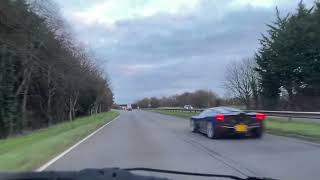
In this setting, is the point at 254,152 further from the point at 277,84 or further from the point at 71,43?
the point at 277,84

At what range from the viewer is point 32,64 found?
4819 cm

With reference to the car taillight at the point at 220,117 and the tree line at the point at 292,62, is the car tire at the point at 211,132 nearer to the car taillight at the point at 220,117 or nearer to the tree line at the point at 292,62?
the car taillight at the point at 220,117

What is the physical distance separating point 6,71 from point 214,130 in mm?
26201

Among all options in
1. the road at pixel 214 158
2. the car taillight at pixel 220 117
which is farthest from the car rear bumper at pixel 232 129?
the road at pixel 214 158

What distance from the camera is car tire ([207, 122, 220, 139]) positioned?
23.3 meters

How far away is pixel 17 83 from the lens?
51.4m

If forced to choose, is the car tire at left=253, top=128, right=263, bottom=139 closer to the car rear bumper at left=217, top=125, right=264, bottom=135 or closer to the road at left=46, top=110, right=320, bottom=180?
the car rear bumper at left=217, top=125, right=264, bottom=135

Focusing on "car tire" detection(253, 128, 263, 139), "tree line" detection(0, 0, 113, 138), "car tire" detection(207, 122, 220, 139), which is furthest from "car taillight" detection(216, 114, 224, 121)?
"tree line" detection(0, 0, 113, 138)

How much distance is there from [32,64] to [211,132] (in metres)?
27.9

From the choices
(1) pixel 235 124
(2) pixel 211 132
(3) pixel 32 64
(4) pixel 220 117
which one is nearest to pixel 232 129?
(1) pixel 235 124

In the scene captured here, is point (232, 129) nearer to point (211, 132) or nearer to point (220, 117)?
point (220, 117)

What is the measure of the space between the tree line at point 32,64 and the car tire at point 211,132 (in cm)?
2026

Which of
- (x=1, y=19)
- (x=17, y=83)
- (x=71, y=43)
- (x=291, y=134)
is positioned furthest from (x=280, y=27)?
(x=291, y=134)

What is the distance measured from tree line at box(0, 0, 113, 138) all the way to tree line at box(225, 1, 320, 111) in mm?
22865
